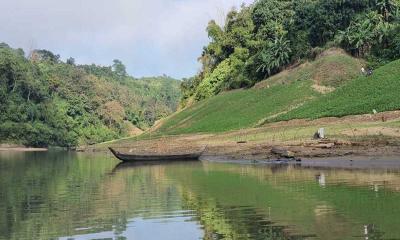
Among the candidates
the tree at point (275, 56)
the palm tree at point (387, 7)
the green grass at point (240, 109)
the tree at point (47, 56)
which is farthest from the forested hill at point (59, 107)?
the palm tree at point (387, 7)

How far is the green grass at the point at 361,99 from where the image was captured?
46562 millimetres

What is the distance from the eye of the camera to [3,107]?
123 m

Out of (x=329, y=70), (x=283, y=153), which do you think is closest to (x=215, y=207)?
(x=283, y=153)

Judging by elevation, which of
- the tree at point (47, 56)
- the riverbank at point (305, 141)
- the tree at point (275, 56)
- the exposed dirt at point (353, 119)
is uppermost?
the tree at point (47, 56)

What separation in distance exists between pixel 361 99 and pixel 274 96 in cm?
1704

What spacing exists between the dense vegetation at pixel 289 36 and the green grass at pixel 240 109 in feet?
20.7

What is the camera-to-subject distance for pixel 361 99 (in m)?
49.6

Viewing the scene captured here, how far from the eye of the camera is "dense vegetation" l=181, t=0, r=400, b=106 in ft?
217

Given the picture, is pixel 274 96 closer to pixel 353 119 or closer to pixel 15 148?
pixel 353 119

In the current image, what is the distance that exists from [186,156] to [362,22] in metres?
30.3

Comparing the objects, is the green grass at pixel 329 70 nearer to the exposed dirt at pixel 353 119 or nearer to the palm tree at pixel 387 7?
the palm tree at pixel 387 7

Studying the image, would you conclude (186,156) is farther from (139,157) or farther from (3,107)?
(3,107)

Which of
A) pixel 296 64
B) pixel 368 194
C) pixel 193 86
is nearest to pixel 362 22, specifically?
pixel 296 64

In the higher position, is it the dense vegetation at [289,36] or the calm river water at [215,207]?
the dense vegetation at [289,36]
